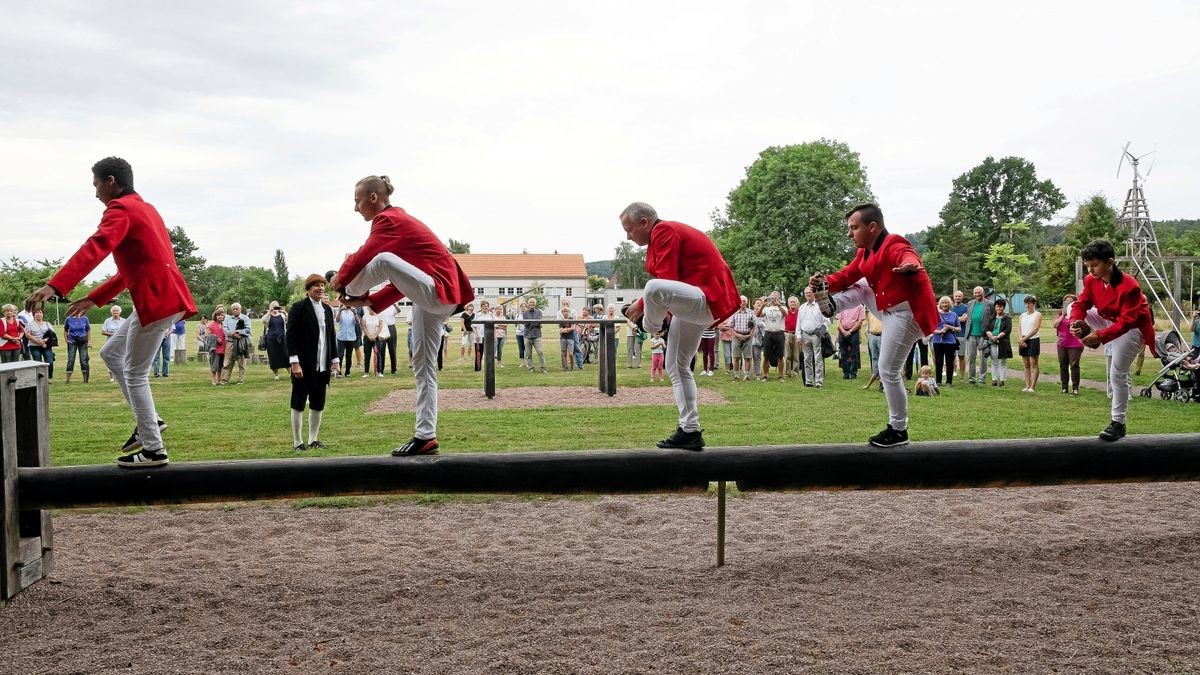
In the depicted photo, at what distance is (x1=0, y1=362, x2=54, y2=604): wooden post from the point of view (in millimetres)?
5844

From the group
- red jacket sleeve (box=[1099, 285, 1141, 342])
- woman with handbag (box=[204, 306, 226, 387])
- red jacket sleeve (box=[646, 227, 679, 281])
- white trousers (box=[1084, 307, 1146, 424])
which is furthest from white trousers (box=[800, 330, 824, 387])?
woman with handbag (box=[204, 306, 226, 387])

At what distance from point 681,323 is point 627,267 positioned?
140812 millimetres

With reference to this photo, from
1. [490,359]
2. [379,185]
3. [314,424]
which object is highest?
[379,185]

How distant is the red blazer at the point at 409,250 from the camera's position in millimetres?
6047

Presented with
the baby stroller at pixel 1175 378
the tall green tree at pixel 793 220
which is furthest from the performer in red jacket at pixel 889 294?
the tall green tree at pixel 793 220

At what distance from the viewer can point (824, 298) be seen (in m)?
6.64

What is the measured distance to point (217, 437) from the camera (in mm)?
12688

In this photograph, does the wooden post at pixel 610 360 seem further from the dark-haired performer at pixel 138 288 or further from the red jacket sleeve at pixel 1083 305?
the dark-haired performer at pixel 138 288

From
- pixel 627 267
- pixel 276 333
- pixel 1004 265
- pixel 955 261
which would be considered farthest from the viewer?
pixel 627 267

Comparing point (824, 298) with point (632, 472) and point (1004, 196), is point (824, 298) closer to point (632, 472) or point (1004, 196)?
point (632, 472)

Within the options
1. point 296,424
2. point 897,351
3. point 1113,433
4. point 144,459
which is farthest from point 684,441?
point 296,424

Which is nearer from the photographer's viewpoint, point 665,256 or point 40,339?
point 665,256

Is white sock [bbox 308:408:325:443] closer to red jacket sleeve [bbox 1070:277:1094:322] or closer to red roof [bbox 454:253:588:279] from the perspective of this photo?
red jacket sleeve [bbox 1070:277:1094:322]

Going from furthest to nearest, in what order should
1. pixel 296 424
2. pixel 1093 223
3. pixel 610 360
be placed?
1. pixel 1093 223
2. pixel 610 360
3. pixel 296 424
